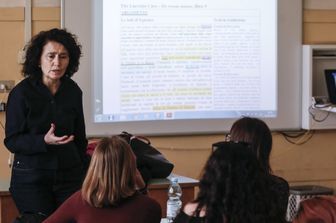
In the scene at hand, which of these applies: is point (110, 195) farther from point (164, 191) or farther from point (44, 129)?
point (164, 191)

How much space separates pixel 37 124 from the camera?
122 inches

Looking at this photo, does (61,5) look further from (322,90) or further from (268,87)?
(322,90)

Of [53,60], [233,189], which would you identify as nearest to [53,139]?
[53,60]

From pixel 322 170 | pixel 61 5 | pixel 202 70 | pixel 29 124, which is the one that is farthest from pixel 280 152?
pixel 29 124

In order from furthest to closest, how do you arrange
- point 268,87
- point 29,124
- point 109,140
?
point 268,87
point 29,124
point 109,140

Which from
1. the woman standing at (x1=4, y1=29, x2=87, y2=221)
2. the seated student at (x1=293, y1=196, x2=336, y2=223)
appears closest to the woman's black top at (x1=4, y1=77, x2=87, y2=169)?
the woman standing at (x1=4, y1=29, x2=87, y2=221)

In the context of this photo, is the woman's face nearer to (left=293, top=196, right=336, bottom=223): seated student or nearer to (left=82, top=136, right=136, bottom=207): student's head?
(left=82, top=136, right=136, bottom=207): student's head

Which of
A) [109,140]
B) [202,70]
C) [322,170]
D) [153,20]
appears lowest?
[322,170]

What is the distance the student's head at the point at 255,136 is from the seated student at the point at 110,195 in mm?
662

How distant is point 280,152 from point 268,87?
554 millimetres

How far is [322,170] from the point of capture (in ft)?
18.2

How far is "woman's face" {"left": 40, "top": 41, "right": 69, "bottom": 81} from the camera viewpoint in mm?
3154

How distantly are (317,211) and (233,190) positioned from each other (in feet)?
0.84

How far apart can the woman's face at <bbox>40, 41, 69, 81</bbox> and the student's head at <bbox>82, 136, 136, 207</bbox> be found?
806 millimetres
